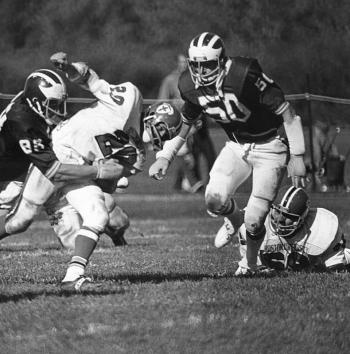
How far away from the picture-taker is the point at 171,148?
8.04 m

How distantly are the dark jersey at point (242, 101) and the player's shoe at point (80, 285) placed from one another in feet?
4.77

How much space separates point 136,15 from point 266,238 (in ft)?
63.4

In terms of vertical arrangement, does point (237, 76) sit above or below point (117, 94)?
above

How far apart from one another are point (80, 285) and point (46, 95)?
1.25m

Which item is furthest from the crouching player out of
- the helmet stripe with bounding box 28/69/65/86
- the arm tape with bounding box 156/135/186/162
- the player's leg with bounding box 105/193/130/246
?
the player's leg with bounding box 105/193/130/246

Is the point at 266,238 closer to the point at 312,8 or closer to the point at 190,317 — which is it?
the point at 190,317

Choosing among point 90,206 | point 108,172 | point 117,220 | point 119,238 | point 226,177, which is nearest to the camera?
point 90,206

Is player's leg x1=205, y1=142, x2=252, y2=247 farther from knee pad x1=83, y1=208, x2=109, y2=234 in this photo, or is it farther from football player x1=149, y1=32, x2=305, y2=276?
knee pad x1=83, y1=208, x2=109, y2=234

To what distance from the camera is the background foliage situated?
880 inches

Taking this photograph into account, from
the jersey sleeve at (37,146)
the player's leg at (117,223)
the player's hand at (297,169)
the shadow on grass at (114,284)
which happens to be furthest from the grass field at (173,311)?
the player's leg at (117,223)

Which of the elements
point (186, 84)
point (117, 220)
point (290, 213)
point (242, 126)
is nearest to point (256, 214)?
point (290, 213)

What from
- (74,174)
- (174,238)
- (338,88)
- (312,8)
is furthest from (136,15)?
(74,174)

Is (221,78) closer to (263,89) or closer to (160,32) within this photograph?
(263,89)

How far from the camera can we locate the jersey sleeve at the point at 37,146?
7.19m
